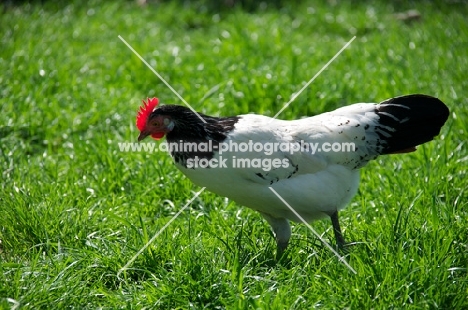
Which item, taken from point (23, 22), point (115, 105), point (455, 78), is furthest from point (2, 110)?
point (455, 78)

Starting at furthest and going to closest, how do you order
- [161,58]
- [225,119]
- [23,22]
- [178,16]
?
[178,16], [23,22], [161,58], [225,119]

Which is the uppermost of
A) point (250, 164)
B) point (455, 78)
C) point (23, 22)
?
point (23, 22)

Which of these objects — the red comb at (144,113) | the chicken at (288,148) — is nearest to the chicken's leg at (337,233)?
the chicken at (288,148)

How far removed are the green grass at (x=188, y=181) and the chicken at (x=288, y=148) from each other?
30 centimetres

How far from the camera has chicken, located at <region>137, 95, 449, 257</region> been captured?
11.8 feet

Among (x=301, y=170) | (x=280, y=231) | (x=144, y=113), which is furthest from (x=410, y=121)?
(x=144, y=113)

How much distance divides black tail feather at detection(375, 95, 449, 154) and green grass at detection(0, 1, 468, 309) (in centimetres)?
49

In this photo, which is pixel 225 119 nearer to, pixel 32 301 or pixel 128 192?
pixel 128 192

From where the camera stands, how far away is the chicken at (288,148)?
142 inches

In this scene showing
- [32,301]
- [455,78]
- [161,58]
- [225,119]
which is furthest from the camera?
[161,58]

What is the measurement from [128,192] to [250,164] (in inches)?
58.1

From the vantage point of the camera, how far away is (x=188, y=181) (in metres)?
4.67

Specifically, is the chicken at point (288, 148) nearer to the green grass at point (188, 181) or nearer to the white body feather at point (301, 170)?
the white body feather at point (301, 170)

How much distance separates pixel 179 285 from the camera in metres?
3.30
